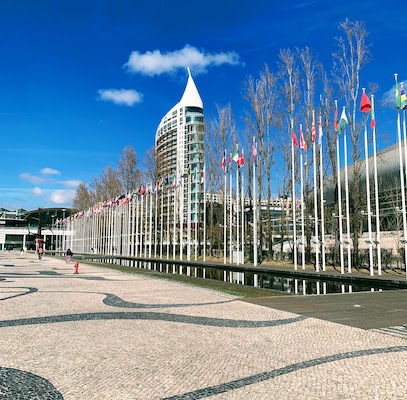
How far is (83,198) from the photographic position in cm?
8100

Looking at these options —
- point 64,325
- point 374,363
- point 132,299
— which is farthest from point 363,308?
point 64,325

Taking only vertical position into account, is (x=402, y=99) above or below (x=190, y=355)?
above

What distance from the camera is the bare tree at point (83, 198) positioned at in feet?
255

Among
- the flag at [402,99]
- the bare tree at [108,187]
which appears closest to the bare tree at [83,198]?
the bare tree at [108,187]

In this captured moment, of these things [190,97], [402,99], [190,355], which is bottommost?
[190,355]

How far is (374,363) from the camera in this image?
5.20 meters

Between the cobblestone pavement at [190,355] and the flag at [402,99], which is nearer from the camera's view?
the cobblestone pavement at [190,355]

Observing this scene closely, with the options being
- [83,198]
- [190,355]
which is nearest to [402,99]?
[190,355]

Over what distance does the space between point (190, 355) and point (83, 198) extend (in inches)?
3125

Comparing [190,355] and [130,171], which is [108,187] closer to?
[130,171]

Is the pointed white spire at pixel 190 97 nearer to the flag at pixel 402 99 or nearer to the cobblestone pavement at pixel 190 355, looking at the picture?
the flag at pixel 402 99

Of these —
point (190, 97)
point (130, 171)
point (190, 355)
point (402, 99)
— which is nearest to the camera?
point (190, 355)

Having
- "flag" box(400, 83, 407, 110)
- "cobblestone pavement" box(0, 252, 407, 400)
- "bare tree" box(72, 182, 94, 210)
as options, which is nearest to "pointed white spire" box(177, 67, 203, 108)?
"bare tree" box(72, 182, 94, 210)

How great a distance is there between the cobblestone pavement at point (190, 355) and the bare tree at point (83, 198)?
231 feet
